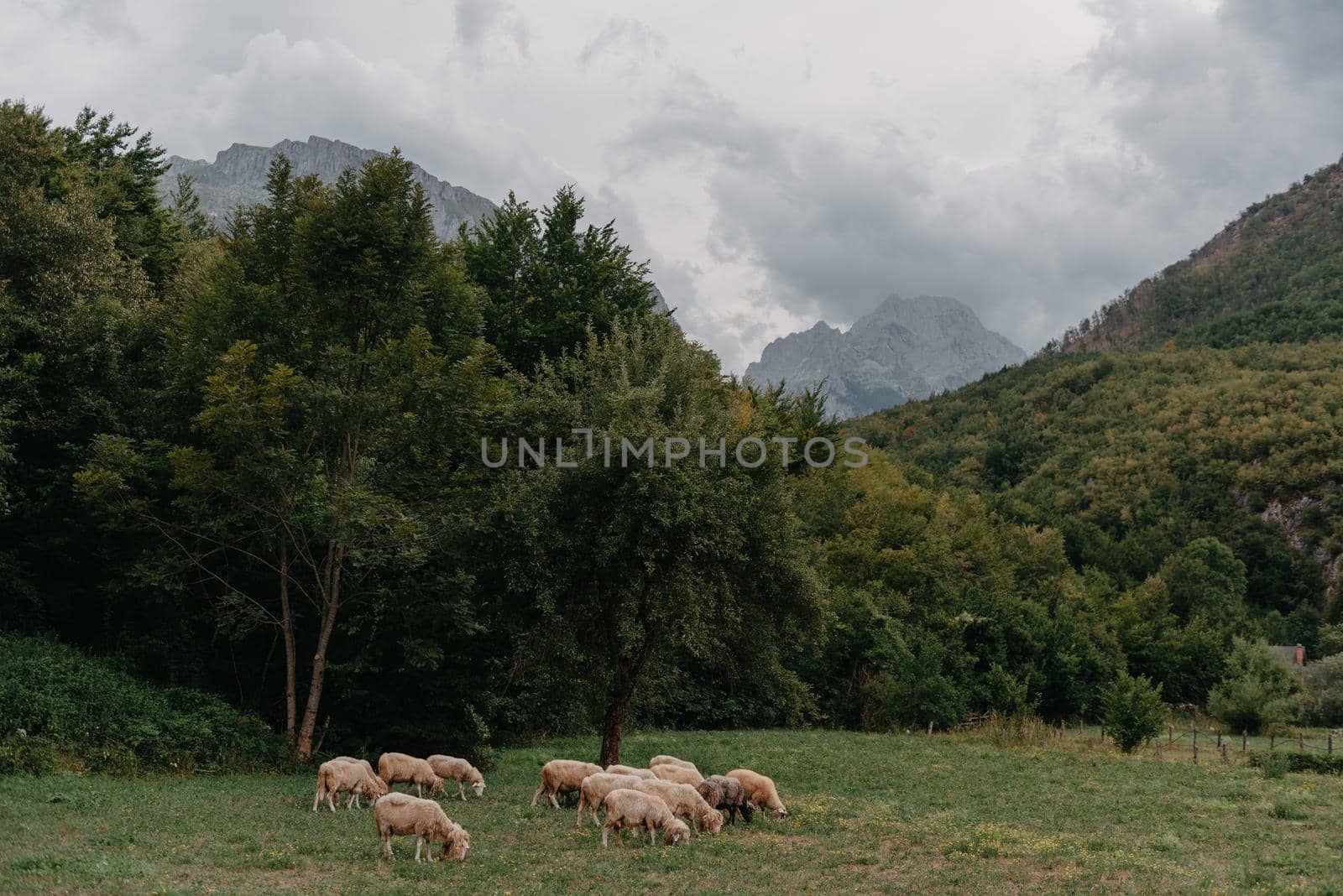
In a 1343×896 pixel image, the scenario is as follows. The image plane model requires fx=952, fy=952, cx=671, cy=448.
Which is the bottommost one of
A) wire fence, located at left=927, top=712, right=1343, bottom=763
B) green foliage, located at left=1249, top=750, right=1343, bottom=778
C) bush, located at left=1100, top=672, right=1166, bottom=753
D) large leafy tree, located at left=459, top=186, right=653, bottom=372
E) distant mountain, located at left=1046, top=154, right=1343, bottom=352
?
wire fence, located at left=927, top=712, right=1343, bottom=763

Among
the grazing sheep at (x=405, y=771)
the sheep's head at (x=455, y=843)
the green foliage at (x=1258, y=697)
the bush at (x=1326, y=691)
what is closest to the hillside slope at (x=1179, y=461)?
the bush at (x=1326, y=691)

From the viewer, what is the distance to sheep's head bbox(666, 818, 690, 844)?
52.1 ft

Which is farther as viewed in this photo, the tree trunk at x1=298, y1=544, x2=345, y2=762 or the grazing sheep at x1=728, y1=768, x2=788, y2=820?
the tree trunk at x1=298, y1=544, x2=345, y2=762

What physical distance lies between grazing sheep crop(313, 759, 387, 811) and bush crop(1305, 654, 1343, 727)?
183 feet

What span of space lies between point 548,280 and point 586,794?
25.5m

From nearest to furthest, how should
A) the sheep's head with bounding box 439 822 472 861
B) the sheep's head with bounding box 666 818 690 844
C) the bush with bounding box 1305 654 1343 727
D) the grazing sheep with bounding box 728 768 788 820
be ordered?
the sheep's head with bounding box 439 822 472 861 → the sheep's head with bounding box 666 818 690 844 → the grazing sheep with bounding box 728 768 788 820 → the bush with bounding box 1305 654 1343 727

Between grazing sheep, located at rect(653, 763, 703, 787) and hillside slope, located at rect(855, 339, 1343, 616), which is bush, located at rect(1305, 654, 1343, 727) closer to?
hillside slope, located at rect(855, 339, 1343, 616)

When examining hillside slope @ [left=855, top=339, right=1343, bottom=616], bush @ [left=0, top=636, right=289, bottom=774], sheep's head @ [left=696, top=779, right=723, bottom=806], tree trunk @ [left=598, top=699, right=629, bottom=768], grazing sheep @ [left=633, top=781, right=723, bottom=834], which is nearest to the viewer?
grazing sheep @ [left=633, top=781, right=723, bottom=834]

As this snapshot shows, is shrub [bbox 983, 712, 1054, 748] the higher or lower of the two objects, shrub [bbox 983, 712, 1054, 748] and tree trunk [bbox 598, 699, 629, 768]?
the lower

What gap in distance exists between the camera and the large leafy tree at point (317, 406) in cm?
2512

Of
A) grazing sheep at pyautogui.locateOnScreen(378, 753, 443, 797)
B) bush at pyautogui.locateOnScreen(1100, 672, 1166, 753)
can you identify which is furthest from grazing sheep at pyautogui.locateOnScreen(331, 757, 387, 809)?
bush at pyautogui.locateOnScreen(1100, 672, 1166, 753)

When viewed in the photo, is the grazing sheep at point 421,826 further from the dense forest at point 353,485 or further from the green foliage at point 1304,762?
the green foliage at point 1304,762

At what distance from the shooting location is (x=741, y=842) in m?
16.2

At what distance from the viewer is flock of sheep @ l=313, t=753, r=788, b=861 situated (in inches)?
567
